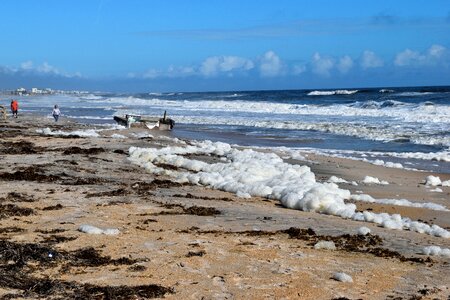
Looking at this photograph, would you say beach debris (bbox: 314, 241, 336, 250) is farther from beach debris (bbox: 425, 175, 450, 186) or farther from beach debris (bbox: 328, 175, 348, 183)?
beach debris (bbox: 425, 175, 450, 186)

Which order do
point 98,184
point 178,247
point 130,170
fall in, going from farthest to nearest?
1. point 130,170
2. point 98,184
3. point 178,247

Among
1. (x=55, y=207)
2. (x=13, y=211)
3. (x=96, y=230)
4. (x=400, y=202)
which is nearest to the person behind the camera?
(x=96, y=230)

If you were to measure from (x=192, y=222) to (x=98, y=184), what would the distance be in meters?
3.73

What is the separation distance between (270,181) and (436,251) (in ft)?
16.9

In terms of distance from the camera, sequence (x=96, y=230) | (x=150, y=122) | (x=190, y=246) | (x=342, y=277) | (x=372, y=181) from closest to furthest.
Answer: (x=342, y=277) → (x=190, y=246) → (x=96, y=230) → (x=372, y=181) → (x=150, y=122)

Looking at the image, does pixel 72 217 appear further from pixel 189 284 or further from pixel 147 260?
pixel 189 284

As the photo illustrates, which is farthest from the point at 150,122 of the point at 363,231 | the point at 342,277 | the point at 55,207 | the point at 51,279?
the point at 342,277

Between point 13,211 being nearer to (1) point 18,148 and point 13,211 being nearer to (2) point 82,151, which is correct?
(2) point 82,151

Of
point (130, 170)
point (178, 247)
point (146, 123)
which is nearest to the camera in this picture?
point (178, 247)

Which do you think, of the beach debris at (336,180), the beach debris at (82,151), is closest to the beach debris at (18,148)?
the beach debris at (82,151)

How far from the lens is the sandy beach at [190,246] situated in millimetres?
5258

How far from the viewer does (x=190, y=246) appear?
665cm

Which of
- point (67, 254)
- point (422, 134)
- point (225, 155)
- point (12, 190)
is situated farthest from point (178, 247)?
point (422, 134)

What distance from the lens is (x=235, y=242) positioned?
6934mm
